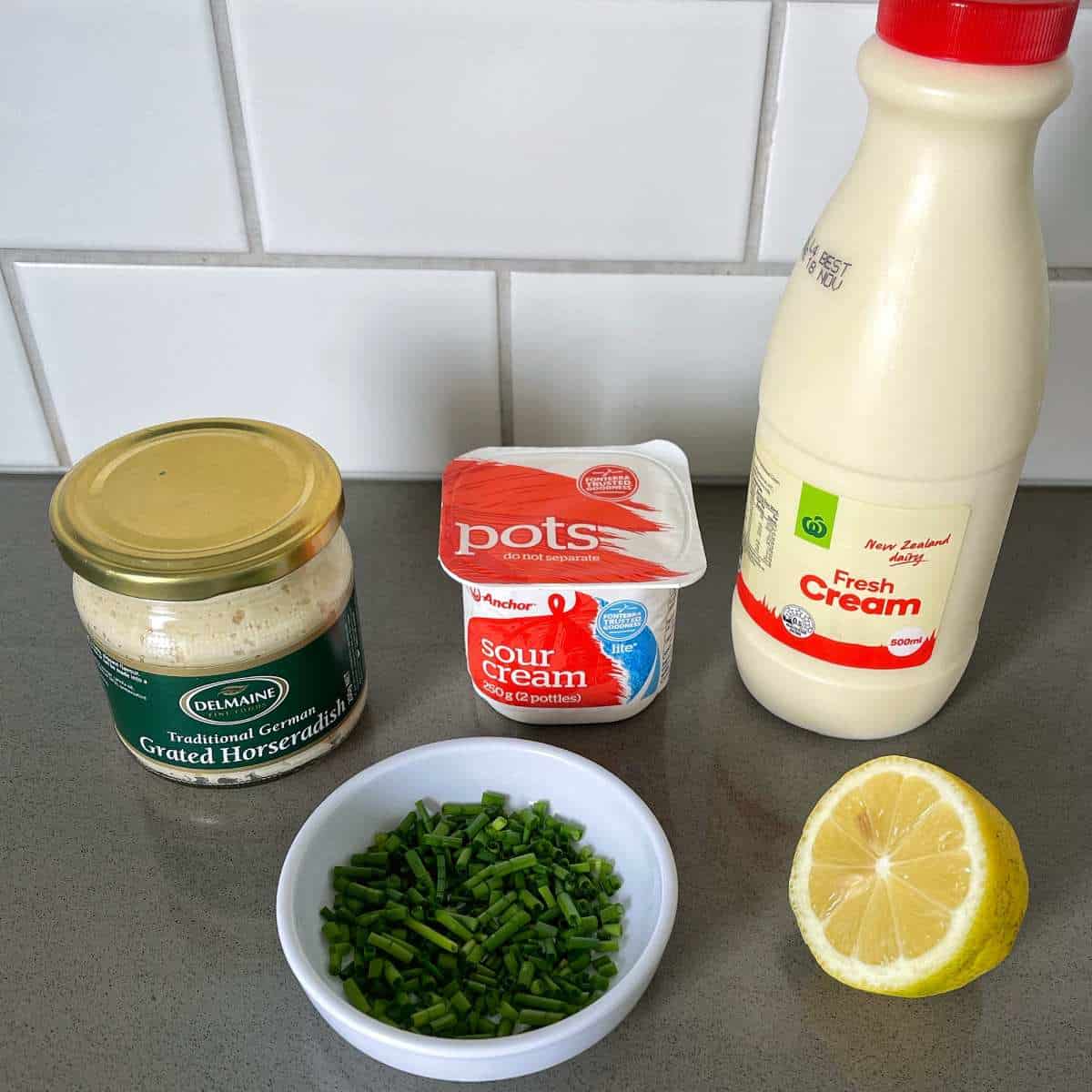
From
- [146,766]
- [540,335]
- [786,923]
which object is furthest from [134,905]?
[540,335]

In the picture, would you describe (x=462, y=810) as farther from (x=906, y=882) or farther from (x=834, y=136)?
(x=834, y=136)

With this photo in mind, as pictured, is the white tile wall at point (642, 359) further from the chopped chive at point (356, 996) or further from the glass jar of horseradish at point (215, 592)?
the chopped chive at point (356, 996)

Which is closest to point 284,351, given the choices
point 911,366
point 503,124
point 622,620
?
point 503,124

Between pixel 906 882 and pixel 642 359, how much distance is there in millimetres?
401

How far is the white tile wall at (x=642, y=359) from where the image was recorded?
76 cm

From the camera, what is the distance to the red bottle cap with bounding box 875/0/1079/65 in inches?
17.9

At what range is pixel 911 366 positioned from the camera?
51 cm

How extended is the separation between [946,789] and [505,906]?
212 mm

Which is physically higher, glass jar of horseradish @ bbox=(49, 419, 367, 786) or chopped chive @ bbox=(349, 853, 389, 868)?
glass jar of horseradish @ bbox=(49, 419, 367, 786)

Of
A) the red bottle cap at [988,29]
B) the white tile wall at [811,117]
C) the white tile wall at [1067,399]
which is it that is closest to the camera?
the red bottle cap at [988,29]

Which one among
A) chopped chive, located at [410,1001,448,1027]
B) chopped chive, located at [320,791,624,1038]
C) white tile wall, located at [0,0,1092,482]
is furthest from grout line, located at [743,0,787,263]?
chopped chive, located at [410,1001,448,1027]

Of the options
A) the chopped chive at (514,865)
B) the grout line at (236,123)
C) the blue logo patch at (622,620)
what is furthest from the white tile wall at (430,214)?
the chopped chive at (514,865)

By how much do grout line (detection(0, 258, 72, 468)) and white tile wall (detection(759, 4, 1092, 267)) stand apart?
49cm

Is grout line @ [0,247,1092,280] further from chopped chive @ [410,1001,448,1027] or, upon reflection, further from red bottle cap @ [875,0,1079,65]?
chopped chive @ [410,1001,448,1027]
